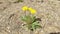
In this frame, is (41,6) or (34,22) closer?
(34,22)

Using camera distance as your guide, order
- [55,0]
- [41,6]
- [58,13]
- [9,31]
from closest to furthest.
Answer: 1. [9,31]
2. [58,13]
3. [41,6]
4. [55,0]

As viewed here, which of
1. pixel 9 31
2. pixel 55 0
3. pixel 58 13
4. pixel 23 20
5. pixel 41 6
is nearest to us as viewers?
pixel 9 31

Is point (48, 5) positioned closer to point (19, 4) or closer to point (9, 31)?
point (19, 4)

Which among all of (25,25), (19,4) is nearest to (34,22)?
(25,25)

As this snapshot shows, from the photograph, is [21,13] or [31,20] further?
[21,13]

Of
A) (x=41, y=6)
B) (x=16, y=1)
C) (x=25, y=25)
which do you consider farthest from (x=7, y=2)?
(x=25, y=25)

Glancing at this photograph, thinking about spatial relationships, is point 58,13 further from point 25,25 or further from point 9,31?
point 9,31
